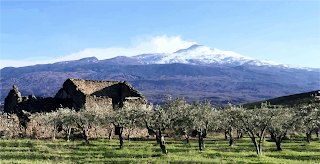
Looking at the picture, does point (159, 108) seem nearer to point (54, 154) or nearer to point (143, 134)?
point (54, 154)

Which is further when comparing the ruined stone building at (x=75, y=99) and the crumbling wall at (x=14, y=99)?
the crumbling wall at (x=14, y=99)

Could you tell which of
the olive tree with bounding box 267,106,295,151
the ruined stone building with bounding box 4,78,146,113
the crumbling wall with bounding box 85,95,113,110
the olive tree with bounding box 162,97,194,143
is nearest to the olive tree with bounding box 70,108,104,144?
the ruined stone building with bounding box 4,78,146,113

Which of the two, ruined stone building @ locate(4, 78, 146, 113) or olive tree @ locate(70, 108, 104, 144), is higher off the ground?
ruined stone building @ locate(4, 78, 146, 113)

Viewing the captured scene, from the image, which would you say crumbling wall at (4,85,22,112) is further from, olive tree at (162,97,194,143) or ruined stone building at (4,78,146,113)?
olive tree at (162,97,194,143)

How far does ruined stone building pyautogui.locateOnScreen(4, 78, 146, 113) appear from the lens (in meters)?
55.4

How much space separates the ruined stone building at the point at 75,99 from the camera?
55.4m

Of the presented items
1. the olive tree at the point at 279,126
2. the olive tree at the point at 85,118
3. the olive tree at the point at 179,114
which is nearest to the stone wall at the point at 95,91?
the olive tree at the point at 85,118

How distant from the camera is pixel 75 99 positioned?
58.7 m

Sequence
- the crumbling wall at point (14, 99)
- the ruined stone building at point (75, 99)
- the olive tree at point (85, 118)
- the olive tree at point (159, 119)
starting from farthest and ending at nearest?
1. the crumbling wall at point (14, 99)
2. the ruined stone building at point (75, 99)
3. the olive tree at point (85, 118)
4. the olive tree at point (159, 119)

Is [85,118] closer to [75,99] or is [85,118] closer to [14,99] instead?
[75,99]

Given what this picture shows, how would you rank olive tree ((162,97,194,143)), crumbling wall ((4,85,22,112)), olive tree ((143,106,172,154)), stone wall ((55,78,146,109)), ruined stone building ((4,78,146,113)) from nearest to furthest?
olive tree ((143,106,172,154)), olive tree ((162,97,194,143)), ruined stone building ((4,78,146,113)), crumbling wall ((4,85,22,112)), stone wall ((55,78,146,109))

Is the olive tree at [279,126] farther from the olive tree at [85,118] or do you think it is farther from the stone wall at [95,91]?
the stone wall at [95,91]

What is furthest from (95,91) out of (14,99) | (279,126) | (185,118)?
(279,126)

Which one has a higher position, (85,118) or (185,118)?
(185,118)
